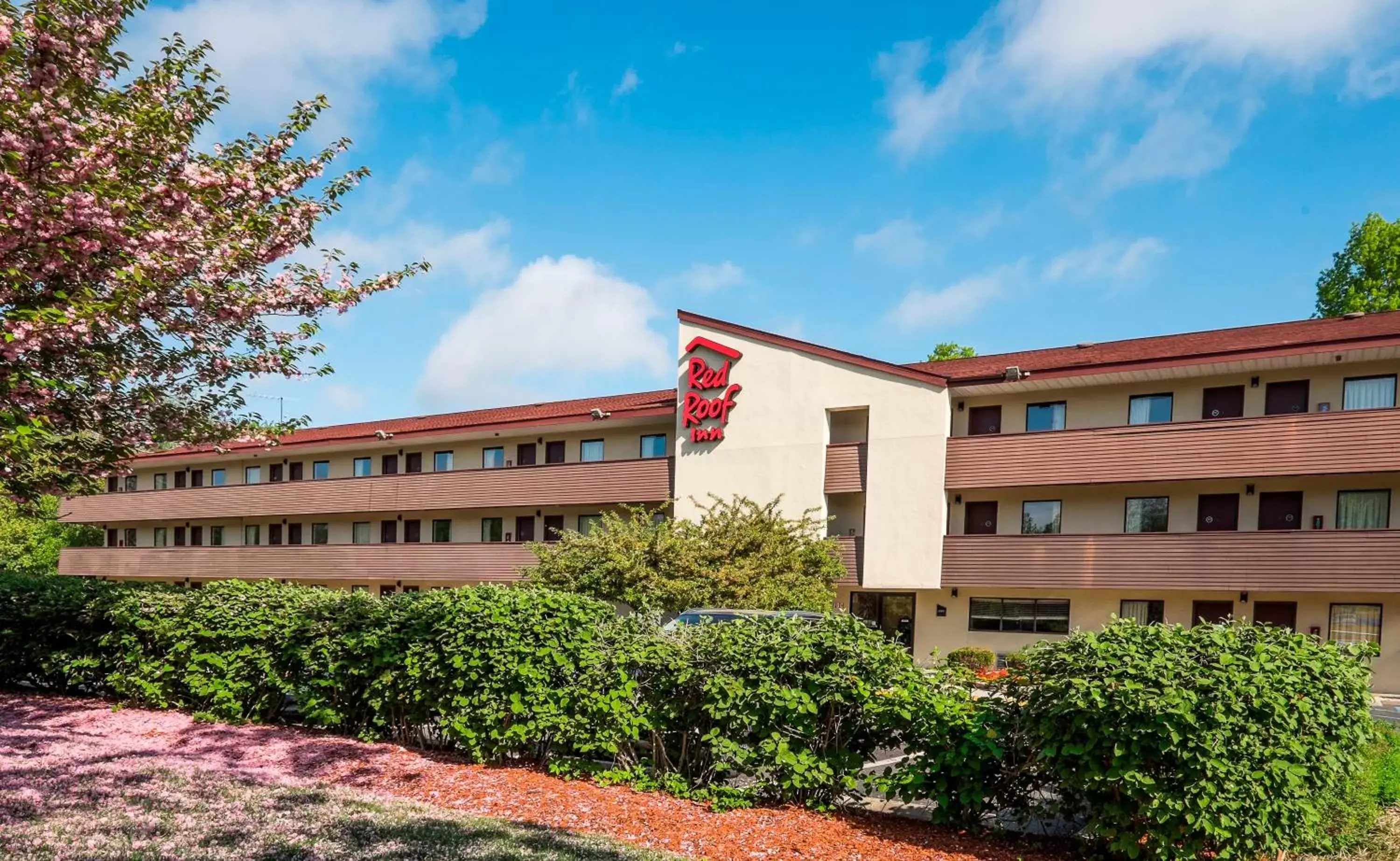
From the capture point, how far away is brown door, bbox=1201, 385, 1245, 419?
23812 mm

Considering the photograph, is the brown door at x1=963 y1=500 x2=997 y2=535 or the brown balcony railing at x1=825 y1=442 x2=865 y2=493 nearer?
the brown door at x1=963 y1=500 x2=997 y2=535

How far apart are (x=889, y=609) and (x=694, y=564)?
8.53m

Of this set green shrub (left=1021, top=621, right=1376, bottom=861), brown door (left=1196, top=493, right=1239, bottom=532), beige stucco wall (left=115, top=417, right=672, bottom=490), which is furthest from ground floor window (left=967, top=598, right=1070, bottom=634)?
green shrub (left=1021, top=621, right=1376, bottom=861)

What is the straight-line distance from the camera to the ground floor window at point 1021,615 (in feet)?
84.4

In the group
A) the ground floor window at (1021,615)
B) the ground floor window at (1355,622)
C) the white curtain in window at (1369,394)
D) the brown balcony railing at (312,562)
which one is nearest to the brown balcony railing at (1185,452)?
the white curtain in window at (1369,394)

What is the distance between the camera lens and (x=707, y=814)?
8164 mm

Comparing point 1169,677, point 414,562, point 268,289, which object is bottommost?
point 414,562

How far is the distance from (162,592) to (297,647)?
3586mm

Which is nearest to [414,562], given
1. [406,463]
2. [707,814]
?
[406,463]

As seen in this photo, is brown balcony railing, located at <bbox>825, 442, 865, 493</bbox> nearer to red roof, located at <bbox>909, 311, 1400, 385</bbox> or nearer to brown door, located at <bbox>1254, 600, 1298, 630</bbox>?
red roof, located at <bbox>909, 311, 1400, 385</bbox>

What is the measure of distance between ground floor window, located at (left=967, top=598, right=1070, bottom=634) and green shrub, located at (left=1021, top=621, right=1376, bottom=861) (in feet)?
64.1

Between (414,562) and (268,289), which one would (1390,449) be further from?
(414,562)

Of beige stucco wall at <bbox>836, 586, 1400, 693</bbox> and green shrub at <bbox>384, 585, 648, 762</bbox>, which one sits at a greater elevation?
green shrub at <bbox>384, 585, 648, 762</bbox>

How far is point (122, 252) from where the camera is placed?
9.99m
